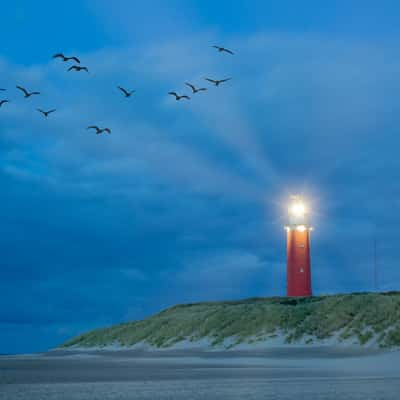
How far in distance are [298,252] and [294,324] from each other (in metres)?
20.9

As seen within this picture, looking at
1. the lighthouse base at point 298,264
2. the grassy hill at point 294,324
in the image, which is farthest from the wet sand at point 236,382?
the lighthouse base at point 298,264

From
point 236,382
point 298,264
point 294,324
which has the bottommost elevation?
point 236,382

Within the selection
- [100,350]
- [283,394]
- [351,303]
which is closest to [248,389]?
[283,394]

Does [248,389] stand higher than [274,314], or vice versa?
[274,314]

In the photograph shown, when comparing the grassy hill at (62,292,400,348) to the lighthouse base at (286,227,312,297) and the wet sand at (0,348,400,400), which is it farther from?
the lighthouse base at (286,227,312,297)

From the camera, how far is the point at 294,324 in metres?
43.5

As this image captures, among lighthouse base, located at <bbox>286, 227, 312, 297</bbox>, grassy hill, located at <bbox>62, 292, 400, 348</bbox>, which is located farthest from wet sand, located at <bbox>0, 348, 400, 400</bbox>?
lighthouse base, located at <bbox>286, 227, 312, 297</bbox>

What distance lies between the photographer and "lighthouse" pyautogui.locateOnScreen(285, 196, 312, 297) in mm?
63312

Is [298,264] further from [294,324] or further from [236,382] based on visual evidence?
[236,382]

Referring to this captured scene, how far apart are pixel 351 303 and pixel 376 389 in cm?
2667

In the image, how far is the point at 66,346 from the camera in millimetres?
67438

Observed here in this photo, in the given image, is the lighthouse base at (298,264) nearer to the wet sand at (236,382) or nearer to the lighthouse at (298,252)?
the lighthouse at (298,252)

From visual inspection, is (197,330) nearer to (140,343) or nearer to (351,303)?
(140,343)

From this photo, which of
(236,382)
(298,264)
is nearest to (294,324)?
(298,264)
